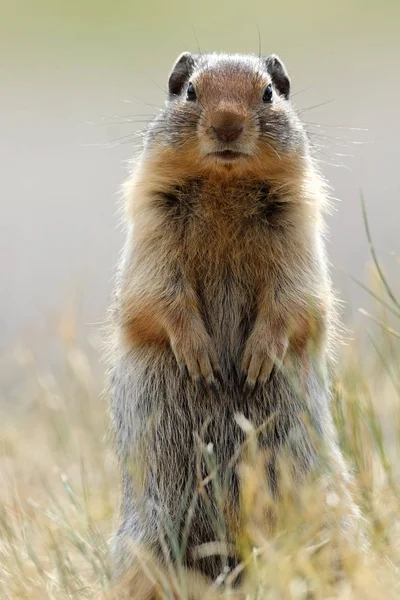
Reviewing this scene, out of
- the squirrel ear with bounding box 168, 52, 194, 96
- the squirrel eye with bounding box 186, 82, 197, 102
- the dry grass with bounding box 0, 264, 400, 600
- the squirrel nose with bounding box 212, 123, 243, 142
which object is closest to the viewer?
the dry grass with bounding box 0, 264, 400, 600

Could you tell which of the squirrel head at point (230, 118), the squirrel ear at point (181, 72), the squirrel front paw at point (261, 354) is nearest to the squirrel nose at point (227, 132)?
the squirrel head at point (230, 118)

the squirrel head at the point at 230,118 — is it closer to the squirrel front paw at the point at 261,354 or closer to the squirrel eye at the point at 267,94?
the squirrel eye at the point at 267,94

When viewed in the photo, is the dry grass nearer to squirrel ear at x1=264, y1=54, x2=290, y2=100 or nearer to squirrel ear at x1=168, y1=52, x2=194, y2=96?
squirrel ear at x1=264, y1=54, x2=290, y2=100

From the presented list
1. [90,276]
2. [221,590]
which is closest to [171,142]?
[221,590]

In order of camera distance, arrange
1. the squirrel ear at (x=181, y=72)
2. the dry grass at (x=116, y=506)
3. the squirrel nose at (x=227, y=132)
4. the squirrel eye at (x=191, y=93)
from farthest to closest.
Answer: the squirrel ear at (x=181, y=72)
the squirrel eye at (x=191, y=93)
the squirrel nose at (x=227, y=132)
the dry grass at (x=116, y=506)

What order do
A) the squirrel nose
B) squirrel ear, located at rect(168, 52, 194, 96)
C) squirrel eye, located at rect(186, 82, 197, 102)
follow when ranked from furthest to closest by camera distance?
squirrel ear, located at rect(168, 52, 194, 96)
squirrel eye, located at rect(186, 82, 197, 102)
the squirrel nose

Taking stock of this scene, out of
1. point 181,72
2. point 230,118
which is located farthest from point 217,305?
point 181,72

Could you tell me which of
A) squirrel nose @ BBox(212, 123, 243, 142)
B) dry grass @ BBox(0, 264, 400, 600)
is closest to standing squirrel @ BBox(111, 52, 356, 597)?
squirrel nose @ BBox(212, 123, 243, 142)
